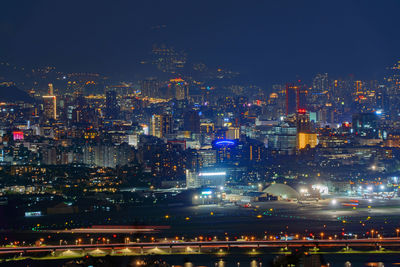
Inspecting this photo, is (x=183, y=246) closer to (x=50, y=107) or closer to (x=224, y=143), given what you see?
(x=224, y=143)

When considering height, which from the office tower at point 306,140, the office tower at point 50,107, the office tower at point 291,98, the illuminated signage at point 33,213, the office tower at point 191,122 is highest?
the office tower at point 291,98

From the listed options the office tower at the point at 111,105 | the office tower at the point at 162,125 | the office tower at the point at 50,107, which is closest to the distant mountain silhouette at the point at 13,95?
the office tower at the point at 50,107

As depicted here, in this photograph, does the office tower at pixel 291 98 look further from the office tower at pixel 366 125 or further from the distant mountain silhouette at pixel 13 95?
the distant mountain silhouette at pixel 13 95

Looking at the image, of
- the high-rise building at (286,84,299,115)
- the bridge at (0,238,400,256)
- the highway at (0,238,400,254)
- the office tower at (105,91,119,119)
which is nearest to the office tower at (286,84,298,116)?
the high-rise building at (286,84,299,115)

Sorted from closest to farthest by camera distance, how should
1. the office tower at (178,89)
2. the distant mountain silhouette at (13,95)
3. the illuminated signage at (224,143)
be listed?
1. the illuminated signage at (224,143)
2. the distant mountain silhouette at (13,95)
3. the office tower at (178,89)

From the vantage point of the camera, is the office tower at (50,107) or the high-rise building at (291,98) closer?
the office tower at (50,107)

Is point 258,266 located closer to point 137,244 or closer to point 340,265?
point 340,265

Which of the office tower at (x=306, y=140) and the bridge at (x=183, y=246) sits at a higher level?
the office tower at (x=306, y=140)
